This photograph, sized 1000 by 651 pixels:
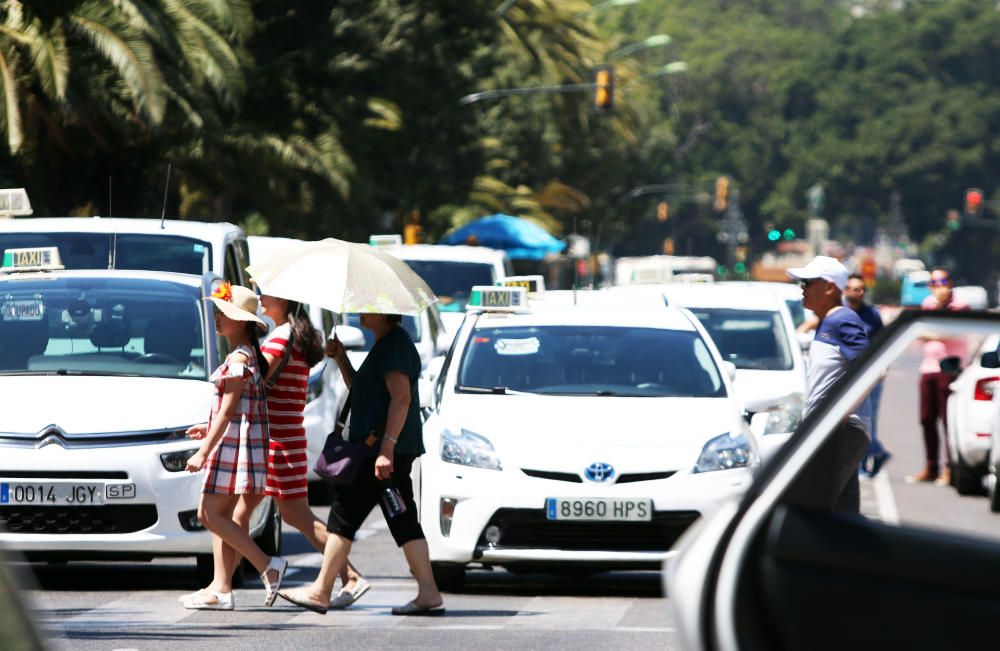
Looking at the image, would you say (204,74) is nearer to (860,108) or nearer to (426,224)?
(426,224)

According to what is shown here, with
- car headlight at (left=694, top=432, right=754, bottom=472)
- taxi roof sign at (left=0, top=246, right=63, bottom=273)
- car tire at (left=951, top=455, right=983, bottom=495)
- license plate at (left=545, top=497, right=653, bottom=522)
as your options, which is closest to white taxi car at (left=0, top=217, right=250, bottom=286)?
taxi roof sign at (left=0, top=246, right=63, bottom=273)

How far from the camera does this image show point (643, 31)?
124625 millimetres

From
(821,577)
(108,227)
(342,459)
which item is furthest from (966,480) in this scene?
(108,227)

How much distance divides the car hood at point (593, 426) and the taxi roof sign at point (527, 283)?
3244mm

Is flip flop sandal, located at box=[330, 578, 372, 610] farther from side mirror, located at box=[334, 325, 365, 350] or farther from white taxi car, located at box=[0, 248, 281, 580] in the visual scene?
side mirror, located at box=[334, 325, 365, 350]

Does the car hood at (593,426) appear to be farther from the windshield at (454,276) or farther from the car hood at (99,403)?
the windshield at (454,276)

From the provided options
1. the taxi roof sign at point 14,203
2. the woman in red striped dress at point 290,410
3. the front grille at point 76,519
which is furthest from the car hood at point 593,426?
the taxi roof sign at point 14,203

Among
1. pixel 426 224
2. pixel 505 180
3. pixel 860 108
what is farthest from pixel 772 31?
pixel 426 224

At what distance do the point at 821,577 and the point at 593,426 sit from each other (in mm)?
7038

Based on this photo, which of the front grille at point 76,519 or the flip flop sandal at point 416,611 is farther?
the front grille at point 76,519

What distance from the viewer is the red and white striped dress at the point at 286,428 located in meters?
9.51

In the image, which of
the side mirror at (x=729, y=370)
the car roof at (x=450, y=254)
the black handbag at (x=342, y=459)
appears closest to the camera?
the black handbag at (x=342, y=459)

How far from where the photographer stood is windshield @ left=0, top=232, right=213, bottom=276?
490 inches

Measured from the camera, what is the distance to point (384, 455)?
9242mm
